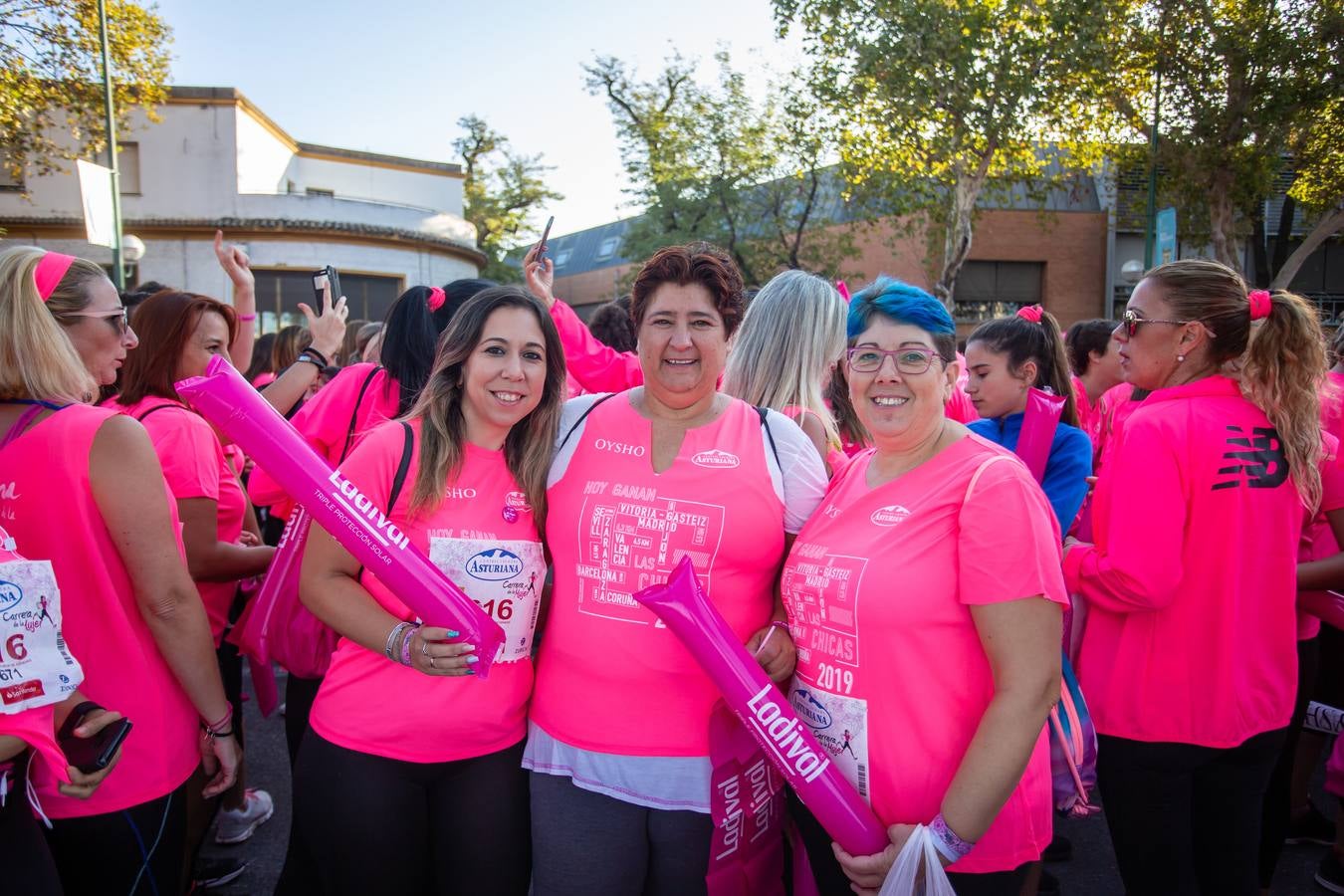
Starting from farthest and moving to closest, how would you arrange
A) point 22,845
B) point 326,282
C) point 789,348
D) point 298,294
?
point 298,294 < point 326,282 < point 789,348 < point 22,845

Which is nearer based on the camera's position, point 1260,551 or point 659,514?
point 659,514

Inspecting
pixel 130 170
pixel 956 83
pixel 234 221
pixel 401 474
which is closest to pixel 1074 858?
pixel 401 474

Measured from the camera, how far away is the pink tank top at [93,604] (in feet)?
6.45

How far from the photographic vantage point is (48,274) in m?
2.06

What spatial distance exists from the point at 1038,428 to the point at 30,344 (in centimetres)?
317

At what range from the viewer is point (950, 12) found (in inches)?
659

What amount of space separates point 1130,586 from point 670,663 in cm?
126

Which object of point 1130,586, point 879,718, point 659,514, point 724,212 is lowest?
point 879,718

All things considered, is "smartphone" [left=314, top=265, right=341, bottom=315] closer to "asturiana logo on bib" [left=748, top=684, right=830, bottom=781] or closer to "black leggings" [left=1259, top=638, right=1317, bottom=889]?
"asturiana logo on bib" [left=748, top=684, right=830, bottom=781]

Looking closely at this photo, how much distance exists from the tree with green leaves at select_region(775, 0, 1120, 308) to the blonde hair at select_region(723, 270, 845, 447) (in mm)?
14423

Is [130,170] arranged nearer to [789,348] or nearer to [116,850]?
[789,348]

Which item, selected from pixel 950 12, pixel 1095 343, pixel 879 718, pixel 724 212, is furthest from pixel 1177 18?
pixel 879 718

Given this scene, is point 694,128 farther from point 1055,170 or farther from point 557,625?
point 557,625

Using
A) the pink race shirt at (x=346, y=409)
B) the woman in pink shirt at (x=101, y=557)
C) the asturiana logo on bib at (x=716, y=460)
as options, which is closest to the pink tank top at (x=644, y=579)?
the asturiana logo on bib at (x=716, y=460)
